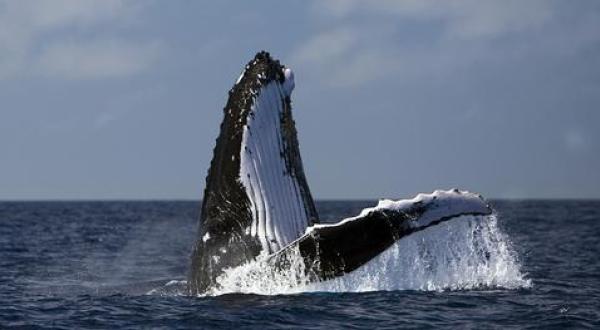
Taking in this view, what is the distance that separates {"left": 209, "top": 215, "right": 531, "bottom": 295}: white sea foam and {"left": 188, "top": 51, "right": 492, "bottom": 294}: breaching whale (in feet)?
0.63

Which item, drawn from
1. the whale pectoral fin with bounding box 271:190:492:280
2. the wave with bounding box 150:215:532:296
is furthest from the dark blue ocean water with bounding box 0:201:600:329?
the whale pectoral fin with bounding box 271:190:492:280

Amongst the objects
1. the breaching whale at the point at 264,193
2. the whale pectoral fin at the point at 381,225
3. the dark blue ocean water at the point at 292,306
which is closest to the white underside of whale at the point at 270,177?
the breaching whale at the point at 264,193

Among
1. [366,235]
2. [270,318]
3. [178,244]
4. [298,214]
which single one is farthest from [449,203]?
[178,244]

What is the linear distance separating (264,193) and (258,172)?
0.23m

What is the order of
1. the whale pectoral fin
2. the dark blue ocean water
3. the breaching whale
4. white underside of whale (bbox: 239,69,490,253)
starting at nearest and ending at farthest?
the whale pectoral fin → the breaching whale → white underside of whale (bbox: 239,69,490,253) → the dark blue ocean water

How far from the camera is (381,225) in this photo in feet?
31.6

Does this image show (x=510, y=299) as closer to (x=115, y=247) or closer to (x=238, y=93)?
(x=238, y=93)

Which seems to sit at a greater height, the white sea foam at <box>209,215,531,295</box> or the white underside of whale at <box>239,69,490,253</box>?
the white underside of whale at <box>239,69,490,253</box>

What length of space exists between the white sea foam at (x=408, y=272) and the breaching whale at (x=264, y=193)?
191mm

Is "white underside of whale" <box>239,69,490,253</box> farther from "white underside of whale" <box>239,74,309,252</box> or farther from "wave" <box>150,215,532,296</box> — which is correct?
"wave" <box>150,215,532,296</box>

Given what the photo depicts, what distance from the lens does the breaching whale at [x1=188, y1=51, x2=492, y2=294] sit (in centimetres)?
990

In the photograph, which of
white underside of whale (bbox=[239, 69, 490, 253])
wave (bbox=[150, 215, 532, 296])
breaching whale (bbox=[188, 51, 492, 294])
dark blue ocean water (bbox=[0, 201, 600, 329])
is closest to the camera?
breaching whale (bbox=[188, 51, 492, 294])

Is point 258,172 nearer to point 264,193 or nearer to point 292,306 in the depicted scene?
point 264,193

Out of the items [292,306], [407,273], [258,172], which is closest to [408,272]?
[407,273]
